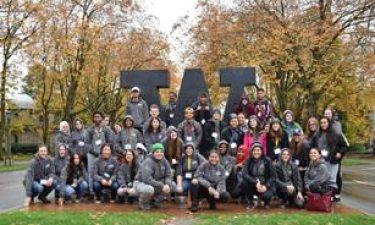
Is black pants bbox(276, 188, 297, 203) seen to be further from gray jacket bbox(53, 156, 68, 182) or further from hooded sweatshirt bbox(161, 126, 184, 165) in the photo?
gray jacket bbox(53, 156, 68, 182)

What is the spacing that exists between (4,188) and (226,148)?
31.3 ft

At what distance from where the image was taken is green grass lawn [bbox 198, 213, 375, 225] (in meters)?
9.28

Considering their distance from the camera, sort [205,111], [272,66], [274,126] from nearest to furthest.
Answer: [274,126] → [205,111] → [272,66]

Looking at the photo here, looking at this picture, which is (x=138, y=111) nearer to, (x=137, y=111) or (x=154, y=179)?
(x=137, y=111)

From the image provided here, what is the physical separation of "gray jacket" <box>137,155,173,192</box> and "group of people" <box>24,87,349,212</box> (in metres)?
0.02

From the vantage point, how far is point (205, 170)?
1136 cm

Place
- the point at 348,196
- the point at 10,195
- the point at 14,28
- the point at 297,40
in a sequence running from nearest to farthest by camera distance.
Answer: the point at 348,196 → the point at 10,195 → the point at 297,40 → the point at 14,28

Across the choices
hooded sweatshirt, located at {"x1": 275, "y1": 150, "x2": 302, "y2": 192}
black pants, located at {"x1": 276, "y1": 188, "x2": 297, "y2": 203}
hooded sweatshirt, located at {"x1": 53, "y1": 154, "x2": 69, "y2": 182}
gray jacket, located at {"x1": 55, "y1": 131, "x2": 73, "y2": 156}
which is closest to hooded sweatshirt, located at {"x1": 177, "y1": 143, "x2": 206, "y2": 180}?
hooded sweatshirt, located at {"x1": 275, "y1": 150, "x2": 302, "y2": 192}

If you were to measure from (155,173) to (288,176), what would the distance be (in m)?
2.65

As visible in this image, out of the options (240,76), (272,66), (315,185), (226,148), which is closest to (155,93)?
(240,76)

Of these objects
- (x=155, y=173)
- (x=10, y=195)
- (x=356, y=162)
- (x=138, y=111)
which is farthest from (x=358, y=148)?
(x=155, y=173)

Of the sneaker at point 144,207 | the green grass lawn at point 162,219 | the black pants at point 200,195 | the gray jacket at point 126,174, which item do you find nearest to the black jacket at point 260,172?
the black pants at point 200,195

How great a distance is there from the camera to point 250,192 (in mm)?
11641

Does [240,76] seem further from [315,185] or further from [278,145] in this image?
[315,185]
